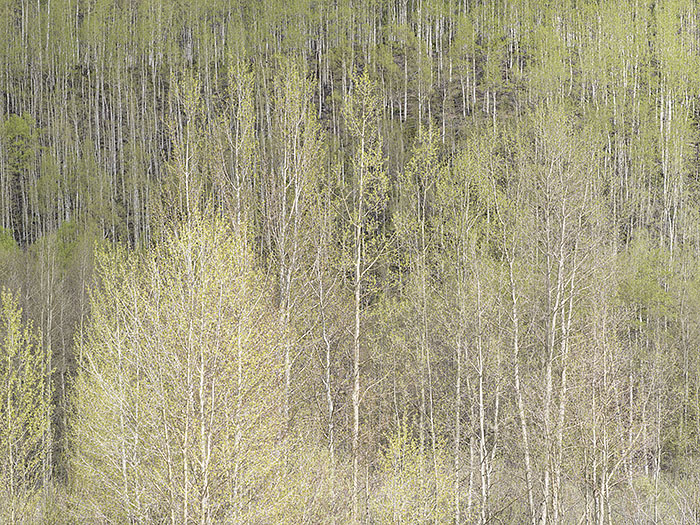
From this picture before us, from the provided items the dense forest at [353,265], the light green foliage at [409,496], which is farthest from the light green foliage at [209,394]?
the light green foliage at [409,496]

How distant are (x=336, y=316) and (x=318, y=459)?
4094 mm

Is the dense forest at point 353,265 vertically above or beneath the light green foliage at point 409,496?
above

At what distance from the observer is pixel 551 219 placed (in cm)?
1333

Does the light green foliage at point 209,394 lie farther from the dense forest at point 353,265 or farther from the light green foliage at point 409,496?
the light green foliage at point 409,496

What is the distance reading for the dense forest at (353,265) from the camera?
10.5 m

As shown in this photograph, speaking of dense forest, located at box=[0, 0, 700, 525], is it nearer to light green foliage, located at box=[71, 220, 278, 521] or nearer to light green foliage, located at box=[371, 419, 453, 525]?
light green foliage, located at box=[71, 220, 278, 521]

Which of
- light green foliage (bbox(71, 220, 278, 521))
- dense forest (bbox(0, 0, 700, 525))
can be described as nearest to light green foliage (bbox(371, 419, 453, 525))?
dense forest (bbox(0, 0, 700, 525))

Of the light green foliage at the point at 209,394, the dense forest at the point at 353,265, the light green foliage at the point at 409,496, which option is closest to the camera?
the light green foliage at the point at 209,394

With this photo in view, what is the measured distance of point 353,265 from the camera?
47.8 ft

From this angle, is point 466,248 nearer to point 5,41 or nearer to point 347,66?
point 347,66

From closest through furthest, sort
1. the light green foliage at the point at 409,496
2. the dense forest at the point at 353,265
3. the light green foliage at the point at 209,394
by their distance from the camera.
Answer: the light green foliage at the point at 209,394
the dense forest at the point at 353,265
the light green foliage at the point at 409,496

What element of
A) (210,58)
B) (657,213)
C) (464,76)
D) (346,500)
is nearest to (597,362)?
(346,500)

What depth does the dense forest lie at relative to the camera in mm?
10508

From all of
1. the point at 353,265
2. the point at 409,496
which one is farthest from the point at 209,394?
the point at 353,265
